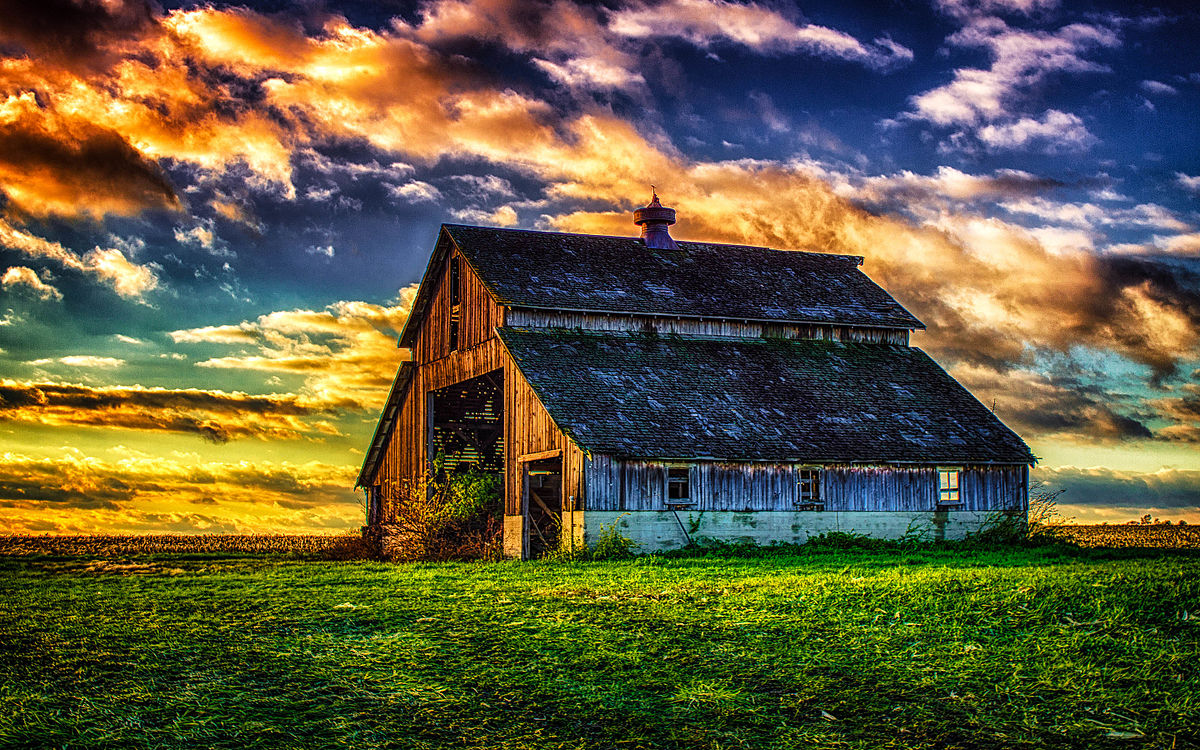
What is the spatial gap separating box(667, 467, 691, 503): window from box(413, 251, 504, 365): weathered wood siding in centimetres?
830

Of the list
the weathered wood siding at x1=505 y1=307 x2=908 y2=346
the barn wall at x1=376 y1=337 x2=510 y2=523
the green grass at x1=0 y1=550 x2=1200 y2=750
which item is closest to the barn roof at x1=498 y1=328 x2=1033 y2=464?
the weathered wood siding at x1=505 y1=307 x2=908 y2=346

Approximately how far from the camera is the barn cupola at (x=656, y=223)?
4428cm

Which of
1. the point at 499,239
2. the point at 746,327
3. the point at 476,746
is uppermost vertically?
the point at 499,239

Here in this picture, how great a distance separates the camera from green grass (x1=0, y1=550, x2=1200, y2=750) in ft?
36.1

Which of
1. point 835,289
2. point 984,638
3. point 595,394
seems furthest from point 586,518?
point 835,289

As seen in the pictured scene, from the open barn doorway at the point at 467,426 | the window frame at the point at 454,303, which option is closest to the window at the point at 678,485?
the open barn doorway at the point at 467,426

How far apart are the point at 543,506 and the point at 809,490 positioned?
8.04 m

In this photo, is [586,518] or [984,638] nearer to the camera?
[984,638]

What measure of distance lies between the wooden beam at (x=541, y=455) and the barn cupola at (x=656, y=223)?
14.0 meters

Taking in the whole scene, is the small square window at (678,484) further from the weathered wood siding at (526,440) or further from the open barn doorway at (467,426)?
the open barn doorway at (467,426)

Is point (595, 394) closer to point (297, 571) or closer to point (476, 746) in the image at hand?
point (297, 571)

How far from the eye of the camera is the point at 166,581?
26000 millimetres

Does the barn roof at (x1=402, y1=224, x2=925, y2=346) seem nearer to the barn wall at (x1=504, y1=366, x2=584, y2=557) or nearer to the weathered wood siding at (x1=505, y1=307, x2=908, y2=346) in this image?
the weathered wood siding at (x1=505, y1=307, x2=908, y2=346)

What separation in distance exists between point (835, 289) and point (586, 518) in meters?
19.0
